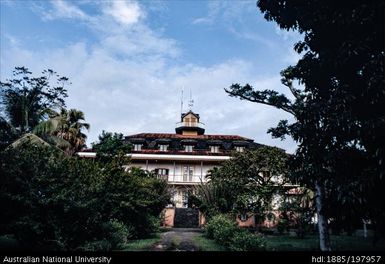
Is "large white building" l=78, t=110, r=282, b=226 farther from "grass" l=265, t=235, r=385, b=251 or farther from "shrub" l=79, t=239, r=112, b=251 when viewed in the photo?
"shrub" l=79, t=239, r=112, b=251

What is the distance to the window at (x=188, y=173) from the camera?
39.0m

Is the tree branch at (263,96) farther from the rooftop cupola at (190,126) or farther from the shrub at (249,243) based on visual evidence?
the rooftop cupola at (190,126)

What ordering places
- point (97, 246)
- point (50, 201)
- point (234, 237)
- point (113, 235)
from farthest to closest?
1. point (234, 237)
2. point (113, 235)
3. point (97, 246)
4. point (50, 201)

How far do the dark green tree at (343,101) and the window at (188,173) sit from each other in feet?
92.8

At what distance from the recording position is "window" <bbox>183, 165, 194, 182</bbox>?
39.0 m

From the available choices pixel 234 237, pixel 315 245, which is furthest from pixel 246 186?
pixel 234 237

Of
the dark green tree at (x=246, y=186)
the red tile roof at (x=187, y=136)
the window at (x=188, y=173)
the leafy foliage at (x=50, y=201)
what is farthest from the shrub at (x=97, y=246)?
the red tile roof at (x=187, y=136)

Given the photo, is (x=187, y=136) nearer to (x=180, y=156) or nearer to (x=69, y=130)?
(x=180, y=156)

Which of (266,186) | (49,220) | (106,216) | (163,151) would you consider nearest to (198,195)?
(266,186)

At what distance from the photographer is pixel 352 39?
31.8 ft

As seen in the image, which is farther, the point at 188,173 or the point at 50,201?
the point at 188,173

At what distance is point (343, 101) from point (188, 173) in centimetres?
3131

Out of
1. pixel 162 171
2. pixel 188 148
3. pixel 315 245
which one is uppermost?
pixel 188 148

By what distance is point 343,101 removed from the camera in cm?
907
